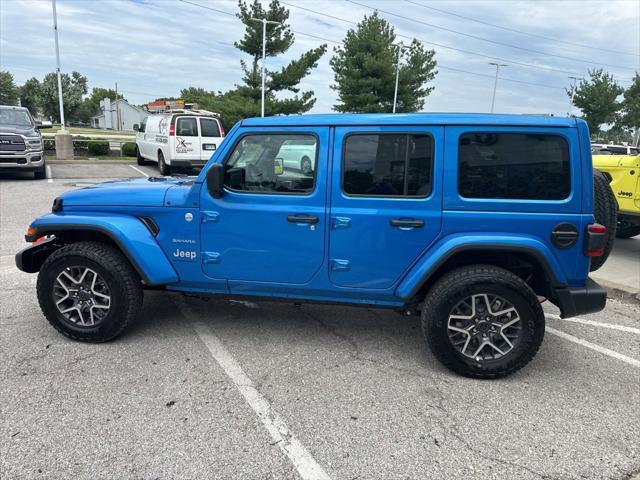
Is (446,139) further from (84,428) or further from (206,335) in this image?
Result: (84,428)

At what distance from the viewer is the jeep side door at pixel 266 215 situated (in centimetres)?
340

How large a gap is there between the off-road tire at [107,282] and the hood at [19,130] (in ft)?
33.8

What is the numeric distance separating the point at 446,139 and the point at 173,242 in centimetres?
214

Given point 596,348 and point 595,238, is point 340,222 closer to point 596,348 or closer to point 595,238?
point 595,238

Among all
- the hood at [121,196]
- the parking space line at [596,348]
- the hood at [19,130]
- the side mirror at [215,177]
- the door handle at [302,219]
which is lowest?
the parking space line at [596,348]

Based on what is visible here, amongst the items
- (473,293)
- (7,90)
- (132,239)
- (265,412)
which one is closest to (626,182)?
(473,293)

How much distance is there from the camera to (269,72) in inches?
1168

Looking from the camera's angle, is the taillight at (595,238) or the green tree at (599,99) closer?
the taillight at (595,238)

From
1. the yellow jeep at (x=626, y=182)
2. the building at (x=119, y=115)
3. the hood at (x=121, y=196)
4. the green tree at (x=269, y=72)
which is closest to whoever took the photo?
the hood at (x=121, y=196)

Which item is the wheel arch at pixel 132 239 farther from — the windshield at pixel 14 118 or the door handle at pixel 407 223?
the windshield at pixel 14 118

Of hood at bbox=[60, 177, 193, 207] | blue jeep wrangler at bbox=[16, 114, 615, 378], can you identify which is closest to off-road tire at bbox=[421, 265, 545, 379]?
blue jeep wrangler at bbox=[16, 114, 615, 378]

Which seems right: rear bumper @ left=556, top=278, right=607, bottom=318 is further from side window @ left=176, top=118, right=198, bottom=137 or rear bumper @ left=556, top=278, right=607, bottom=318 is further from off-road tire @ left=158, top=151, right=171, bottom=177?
off-road tire @ left=158, top=151, right=171, bottom=177

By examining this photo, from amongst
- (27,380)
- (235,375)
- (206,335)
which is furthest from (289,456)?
(27,380)

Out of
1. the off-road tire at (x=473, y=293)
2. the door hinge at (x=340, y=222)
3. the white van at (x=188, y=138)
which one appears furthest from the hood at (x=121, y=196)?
the white van at (x=188, y=138)
